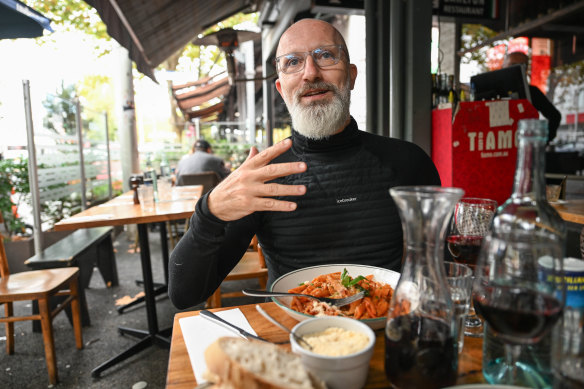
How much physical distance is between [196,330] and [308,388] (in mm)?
469

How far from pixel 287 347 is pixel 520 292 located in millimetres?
470

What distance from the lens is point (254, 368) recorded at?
1.79ft

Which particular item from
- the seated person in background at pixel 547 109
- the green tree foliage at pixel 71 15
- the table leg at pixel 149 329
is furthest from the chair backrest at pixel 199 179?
the green tree foliage at pixel 71 15

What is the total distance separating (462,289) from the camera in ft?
2.56

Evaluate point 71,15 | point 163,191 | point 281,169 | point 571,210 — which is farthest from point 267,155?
point 71,15

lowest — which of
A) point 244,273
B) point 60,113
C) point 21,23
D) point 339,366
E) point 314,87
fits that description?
point 244,273

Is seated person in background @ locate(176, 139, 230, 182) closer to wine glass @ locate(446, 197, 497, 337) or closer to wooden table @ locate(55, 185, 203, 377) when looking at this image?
wooden table @ locate(55, 185, 203, 377)

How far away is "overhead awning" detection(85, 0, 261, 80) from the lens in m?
3.48

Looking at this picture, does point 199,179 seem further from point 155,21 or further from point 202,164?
point 155,21

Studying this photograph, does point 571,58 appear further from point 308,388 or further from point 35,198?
point 35,198

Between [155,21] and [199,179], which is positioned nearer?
[155,21]

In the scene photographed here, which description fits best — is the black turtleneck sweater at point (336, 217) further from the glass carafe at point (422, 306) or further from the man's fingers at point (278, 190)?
the glass carafe at point (422, 306)

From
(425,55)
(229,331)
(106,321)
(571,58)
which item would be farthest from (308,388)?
(571,58)

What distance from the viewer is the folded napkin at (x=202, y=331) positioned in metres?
0.78
